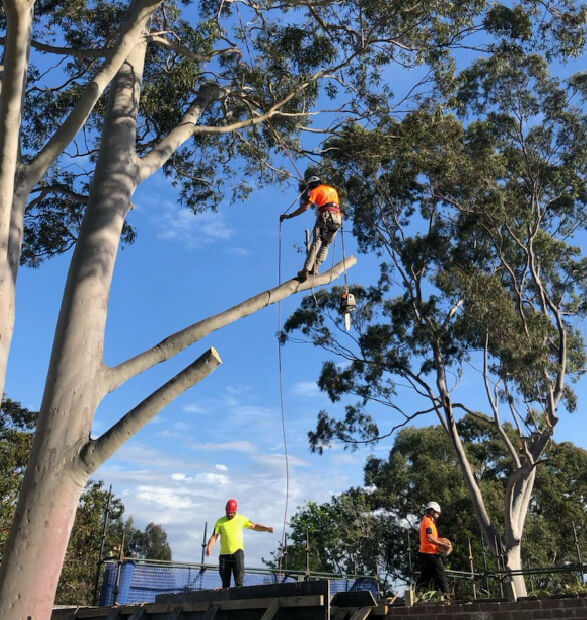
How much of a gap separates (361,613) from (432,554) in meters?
1.64

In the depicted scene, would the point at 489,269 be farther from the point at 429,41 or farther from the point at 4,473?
the point at 4,473

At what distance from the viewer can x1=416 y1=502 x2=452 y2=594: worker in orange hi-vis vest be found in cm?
709

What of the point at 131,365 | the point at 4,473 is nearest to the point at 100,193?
the point at 131,365

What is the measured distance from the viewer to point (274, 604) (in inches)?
224

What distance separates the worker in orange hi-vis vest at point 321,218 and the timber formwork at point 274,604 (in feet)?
9.50

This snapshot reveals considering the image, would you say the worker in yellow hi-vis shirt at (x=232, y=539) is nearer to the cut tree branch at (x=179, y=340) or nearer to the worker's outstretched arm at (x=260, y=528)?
the worker's outstretched arm at (x=260, y=528)

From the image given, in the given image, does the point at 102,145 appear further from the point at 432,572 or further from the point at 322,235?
the point at 432,572

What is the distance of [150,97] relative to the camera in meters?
9.23

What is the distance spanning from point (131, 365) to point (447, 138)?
11.4 m

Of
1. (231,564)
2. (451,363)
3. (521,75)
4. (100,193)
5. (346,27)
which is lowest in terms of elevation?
(231,564)

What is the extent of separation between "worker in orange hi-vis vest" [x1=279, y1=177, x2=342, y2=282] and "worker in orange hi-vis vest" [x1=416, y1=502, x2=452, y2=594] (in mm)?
2975

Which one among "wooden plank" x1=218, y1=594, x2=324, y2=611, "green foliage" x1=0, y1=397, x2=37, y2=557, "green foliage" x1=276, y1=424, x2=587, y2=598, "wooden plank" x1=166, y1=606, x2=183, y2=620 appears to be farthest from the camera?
"green foliage" x1=276, y1=424, x2=587, y2=598

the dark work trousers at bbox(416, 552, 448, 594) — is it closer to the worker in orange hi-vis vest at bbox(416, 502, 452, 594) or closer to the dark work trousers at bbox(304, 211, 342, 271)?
the worker in orange hi-vis vest at bbox(416, 502, 452, 594)

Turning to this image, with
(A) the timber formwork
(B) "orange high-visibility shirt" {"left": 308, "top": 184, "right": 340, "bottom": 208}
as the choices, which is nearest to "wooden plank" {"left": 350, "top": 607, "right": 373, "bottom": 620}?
(A) the timber formwork
